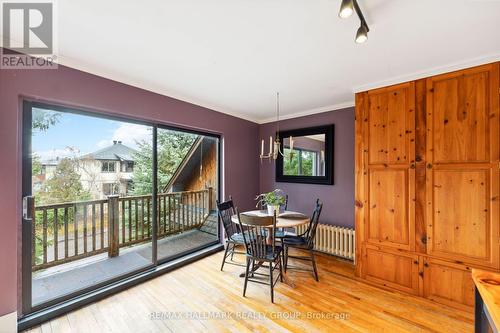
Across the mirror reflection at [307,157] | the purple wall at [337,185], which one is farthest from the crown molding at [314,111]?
the mirror reflection at [307,157]

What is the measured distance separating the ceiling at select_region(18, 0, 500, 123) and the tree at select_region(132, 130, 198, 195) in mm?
706

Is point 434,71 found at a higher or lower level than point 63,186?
higher

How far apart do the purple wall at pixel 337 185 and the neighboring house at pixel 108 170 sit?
9.14ft

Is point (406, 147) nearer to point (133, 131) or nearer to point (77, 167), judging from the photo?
point (133, 131)

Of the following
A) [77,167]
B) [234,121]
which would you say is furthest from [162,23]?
[234,121]

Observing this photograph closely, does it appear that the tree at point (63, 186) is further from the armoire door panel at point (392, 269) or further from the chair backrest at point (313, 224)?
the armoire door panel at point (392, 269)

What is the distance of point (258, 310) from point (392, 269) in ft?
5.56

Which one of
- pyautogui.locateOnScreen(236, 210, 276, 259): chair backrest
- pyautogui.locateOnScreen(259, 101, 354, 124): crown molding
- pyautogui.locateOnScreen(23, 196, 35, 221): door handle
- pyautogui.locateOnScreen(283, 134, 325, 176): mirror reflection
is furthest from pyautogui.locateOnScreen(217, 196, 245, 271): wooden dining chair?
pyautogui.locateOnScreen(259, 101, 354, 124): crown molding

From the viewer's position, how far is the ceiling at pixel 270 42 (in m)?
1.50

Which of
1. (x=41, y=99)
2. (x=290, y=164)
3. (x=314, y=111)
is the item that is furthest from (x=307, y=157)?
(x=41, y=99)

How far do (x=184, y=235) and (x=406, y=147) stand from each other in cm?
362

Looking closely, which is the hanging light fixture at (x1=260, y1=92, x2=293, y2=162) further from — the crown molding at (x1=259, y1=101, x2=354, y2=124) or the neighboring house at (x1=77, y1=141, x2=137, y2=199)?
the neighboring house at (x1=77, y1=141, x2=137, y2=199)

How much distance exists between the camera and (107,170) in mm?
2729

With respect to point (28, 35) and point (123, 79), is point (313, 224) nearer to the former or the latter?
point (123, 79)
